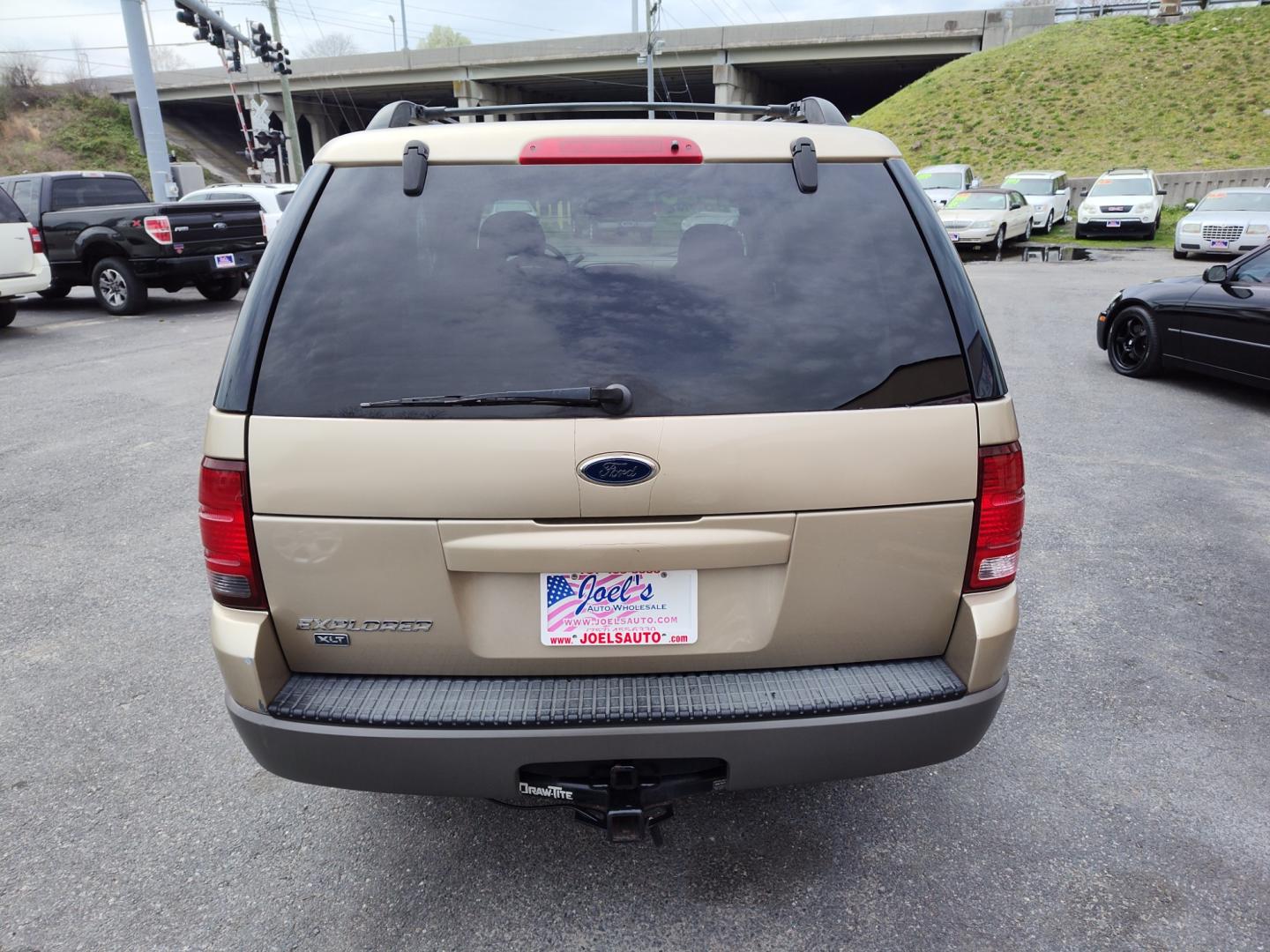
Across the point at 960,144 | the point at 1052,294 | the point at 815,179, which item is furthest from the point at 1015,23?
the point at 815,179

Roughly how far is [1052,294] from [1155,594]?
1181cm

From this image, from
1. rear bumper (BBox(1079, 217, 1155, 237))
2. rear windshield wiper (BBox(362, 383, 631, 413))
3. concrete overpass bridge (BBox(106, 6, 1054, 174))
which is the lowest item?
rear bumper (BBox(1079, 217, 1155, 237))

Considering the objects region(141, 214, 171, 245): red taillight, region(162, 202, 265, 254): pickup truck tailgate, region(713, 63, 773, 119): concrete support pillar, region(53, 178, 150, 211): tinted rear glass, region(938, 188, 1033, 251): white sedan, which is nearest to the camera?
region(141, 214, 171, 245): red taillight

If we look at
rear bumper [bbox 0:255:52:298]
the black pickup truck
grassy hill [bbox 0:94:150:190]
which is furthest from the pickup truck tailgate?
grassy hill [bbox 0:94:150:190]

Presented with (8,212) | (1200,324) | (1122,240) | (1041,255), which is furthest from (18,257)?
(1122,240)

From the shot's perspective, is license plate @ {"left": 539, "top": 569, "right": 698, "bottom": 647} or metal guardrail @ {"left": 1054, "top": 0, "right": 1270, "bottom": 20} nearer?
license plate @ {"left": 539, "top": 569, "right": 698, "bottom": 647}

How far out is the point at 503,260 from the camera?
2.12m

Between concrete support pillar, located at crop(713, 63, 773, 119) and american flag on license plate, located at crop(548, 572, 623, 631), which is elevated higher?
concrete support pillar, located at crop(713, 63, 773, 119)

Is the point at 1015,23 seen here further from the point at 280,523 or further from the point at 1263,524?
the point at 280,523

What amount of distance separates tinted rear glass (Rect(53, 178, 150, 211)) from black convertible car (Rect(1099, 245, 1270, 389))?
14.3 meters

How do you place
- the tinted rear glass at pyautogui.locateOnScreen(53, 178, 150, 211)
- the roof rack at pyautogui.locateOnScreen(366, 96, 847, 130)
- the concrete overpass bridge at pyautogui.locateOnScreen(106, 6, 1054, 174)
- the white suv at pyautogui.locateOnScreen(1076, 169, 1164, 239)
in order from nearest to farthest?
the roof rack at pyautogui.locateOnScreen(366, 96, 847, 130) → the tinted rear glass at pyautogui.locateOnScreen(53, 178, 150, 211) → the white suv at pyautogui.locateOnScreen(1076, 169, 1164, 239) → the concrete overpass bridge at pyautogui.locateOnScreen(106, 6, 1054, 174)

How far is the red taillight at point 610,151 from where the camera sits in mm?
2156

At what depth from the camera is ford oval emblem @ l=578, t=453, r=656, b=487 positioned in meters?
1.97

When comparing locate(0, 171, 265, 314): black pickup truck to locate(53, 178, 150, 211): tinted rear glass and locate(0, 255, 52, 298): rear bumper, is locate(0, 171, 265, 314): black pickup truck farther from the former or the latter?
locate(0, 255, 52, 298): rear bumper
